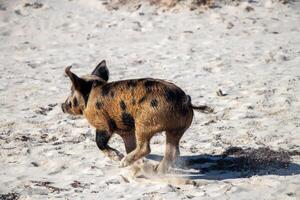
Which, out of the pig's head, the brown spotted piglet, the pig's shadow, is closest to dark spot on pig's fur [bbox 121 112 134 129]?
the brown spotted piglet

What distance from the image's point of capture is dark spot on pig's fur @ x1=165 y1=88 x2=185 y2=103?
6.16 m

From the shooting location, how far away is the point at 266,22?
1484 cm

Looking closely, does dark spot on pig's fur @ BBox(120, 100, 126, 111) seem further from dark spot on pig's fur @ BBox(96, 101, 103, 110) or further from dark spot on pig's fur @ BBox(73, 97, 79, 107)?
dark spot on pig's fur @ BBox(73, 97, 79, 107)

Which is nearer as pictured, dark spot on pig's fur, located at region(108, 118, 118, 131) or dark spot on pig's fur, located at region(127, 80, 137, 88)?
dark spot on pig's fur, located at region(127, 80, 137, 88)

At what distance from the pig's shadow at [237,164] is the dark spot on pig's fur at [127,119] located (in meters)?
0.81

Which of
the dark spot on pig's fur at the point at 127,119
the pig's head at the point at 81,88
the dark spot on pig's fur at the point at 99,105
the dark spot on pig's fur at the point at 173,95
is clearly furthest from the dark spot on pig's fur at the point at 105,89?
the dark spot on pig's fur at the point at 173,95

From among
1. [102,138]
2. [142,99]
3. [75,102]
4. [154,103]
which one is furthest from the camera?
Answer: [75,102]

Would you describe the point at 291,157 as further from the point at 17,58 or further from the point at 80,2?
the point at 80,2

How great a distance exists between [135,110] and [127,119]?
8.5 inches

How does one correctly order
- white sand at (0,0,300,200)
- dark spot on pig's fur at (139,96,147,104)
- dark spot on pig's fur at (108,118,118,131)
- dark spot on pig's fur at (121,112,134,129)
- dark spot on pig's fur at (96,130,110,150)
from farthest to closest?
dark spot on pig's fur at (96,130,110,150) → dark spot on pig's fur at (108,118,118,131) → dark spot on pig's fur at (121,112,134,129) → white sand at (0,0,300,200) → dark spot on pig's fur at (139,96,147,104)

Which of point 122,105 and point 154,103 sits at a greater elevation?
point 154,103

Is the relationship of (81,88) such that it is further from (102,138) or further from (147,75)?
(147,75)

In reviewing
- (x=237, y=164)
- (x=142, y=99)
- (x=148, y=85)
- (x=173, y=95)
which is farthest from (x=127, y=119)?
(x=237, y=164)

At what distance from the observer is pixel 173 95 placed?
244 inches
